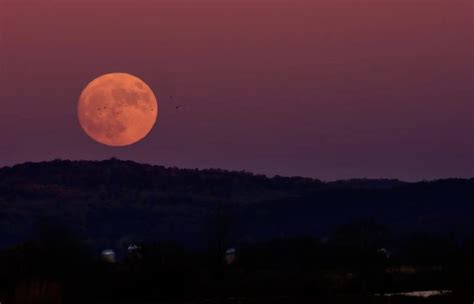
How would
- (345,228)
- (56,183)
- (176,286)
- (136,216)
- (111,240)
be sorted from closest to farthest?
(176,286) → (345,228) → (111,240) → (136,216) → (56,183)

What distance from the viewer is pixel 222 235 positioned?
237 ft

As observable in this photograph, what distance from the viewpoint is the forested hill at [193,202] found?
153 metres

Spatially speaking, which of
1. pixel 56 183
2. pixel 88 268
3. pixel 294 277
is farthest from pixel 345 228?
pixel 56 183

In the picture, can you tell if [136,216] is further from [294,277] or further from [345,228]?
[294,277]

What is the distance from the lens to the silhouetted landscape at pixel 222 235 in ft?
151

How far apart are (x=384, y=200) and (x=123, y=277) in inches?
4480

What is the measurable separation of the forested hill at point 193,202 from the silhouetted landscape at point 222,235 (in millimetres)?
211

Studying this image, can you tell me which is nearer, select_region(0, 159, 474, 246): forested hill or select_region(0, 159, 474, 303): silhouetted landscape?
select_region(0, 159, 474, 303): silhouetted landscape

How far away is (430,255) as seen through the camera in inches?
3169

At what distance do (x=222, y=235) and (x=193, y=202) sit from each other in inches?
3980

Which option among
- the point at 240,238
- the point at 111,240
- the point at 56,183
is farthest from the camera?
the point at 56,183

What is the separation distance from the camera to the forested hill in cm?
15300

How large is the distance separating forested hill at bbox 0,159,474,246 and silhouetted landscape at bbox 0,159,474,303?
0.21 meters

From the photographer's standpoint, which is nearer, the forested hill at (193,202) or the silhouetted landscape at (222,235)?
the silhouetted landscape at (222,235)
